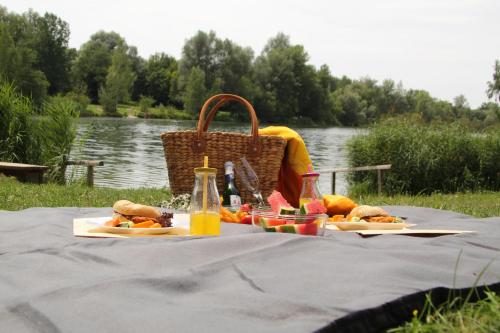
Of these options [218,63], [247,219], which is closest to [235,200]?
[247,219]

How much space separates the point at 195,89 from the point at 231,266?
→ 48.0m

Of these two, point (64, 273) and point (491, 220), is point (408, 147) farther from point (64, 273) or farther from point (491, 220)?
point (64, 273)

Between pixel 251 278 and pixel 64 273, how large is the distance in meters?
0.54

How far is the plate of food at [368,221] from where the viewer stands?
99.7 inches

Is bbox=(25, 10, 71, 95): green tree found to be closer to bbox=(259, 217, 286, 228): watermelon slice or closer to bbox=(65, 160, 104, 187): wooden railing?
bbox=(65, 160, 104, 187): wooden railing

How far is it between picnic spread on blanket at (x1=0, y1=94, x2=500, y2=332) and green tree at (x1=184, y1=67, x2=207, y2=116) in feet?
152

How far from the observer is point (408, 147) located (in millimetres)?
11352

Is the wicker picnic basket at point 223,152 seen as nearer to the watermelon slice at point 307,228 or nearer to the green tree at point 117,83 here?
the watermelon slice at point 307,228

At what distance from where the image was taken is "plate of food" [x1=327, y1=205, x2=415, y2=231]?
8.30ft

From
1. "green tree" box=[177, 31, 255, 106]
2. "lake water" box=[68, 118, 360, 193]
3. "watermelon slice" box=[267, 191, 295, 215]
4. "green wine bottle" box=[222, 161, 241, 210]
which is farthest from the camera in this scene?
"green tree" box=[177, 31, 255, 106]

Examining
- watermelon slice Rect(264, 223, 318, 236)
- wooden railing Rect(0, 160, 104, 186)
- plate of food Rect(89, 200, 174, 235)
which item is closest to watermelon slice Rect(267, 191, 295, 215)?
watermelon slice Rect(264, 223, 318, 236)

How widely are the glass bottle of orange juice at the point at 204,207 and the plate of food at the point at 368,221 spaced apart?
0.57 metres

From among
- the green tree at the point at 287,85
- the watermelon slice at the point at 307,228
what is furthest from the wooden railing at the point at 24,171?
the green tree at the point at 287,85

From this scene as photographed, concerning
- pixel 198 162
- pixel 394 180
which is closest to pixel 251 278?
pixel 198 162
